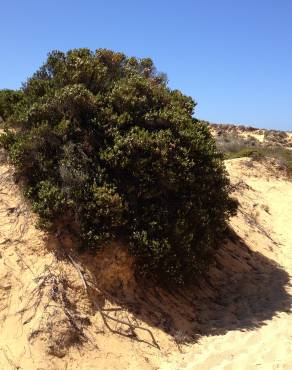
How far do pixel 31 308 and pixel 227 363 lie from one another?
8.56ft

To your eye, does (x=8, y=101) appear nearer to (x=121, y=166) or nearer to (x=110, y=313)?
(x=121, y=166)

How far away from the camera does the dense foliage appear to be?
277 inches

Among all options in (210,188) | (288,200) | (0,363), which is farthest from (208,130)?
(288,200)

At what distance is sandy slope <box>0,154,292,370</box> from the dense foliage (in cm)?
38

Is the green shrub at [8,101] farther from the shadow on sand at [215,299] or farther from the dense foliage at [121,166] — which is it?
the shadow on sand at [215,299]

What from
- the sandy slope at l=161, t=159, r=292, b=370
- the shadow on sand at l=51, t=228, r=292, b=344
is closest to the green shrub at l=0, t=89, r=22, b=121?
the shadow on sand at l=51, t=228, r=292, b=344

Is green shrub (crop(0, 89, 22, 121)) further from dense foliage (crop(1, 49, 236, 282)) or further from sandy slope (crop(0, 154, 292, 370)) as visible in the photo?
sandy slope (crop(0, 154, 292, 370))

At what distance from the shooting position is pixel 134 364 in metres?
5.91

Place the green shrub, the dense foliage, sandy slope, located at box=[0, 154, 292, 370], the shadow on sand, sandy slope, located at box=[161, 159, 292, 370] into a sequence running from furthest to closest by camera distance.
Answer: the green shrub → the dense foliage → the shadow on sand → sandy slope, located at box=[161, 159, 292, 370] → sandy slope, located at box=[0, 154, 292, 370]

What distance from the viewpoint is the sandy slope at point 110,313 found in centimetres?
585

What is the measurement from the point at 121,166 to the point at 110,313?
2196 mm

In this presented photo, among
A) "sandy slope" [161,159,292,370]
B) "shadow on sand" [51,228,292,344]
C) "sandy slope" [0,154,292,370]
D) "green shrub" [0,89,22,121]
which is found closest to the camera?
"sandy slope" [0,154,292,370]

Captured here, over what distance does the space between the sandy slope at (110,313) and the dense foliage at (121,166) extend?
14.9 inches

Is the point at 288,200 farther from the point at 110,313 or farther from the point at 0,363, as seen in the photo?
the point at 0,363
